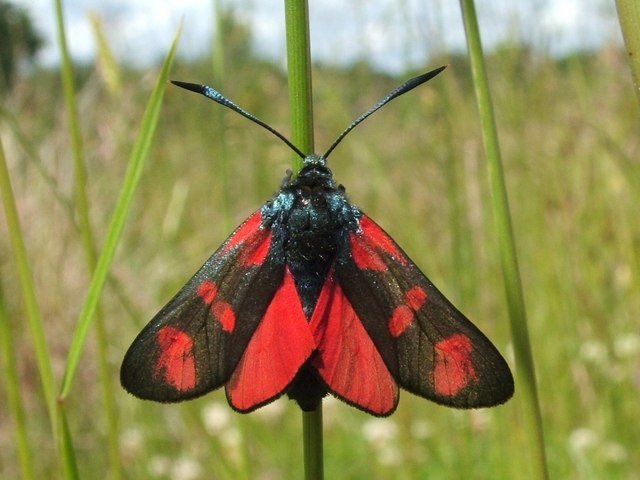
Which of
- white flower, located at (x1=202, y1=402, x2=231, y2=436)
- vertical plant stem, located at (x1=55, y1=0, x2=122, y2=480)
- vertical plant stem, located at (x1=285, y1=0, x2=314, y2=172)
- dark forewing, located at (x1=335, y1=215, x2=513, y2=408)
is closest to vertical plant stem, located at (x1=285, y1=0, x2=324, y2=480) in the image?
vertical plant stem, located at (x1=285, y1=0, x2=314, y2=172)

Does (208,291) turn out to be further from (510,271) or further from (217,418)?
(217,418)

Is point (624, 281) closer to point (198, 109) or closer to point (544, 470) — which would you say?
point (544, 470)

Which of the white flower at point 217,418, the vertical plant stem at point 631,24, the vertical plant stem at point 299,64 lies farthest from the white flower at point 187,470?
the vertical plant stem at point 631,24

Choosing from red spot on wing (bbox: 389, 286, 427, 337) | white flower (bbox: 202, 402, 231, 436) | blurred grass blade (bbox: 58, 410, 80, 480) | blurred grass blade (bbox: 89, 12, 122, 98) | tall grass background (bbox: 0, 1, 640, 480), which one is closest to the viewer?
blurred grass blade (bbox: 58, 410, 80, 480)

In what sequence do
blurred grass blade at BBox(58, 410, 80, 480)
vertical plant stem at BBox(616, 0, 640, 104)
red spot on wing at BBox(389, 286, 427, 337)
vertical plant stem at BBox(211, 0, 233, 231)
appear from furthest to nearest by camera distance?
1. vertical plant stem at BBox(211, 0, 233, 231)
2. red spot on wing at BBox(389, 286, 427, 337)
3. blurred grass blade at BBox(58, 410, 80, 480)
4. vertical plant stem at BBox(616, 0, 640, 104)

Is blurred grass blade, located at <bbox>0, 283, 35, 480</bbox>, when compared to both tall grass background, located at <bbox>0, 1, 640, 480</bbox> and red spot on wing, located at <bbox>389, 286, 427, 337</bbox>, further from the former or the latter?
tall grass background, located at <bbox>0, 1, 640, 480</bbox>

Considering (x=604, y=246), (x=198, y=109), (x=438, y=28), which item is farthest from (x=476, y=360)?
(x=198, y=109)
